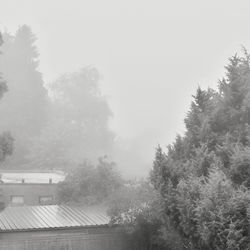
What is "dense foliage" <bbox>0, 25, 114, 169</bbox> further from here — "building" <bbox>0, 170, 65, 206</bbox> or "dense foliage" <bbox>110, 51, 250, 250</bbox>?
"dense foliage" <bbox>110, 51, 250, 250</bbox>

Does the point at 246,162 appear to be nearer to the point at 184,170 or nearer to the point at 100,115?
the point at 184,170

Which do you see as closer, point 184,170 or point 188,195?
point 188,195

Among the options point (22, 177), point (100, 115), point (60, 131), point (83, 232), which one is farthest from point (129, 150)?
point (83, 232)

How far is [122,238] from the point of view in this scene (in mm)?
25812

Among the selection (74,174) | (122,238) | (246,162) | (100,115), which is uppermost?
(100,115)

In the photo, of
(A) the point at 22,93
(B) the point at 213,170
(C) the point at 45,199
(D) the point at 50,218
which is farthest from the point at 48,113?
(B) the point at 213,170

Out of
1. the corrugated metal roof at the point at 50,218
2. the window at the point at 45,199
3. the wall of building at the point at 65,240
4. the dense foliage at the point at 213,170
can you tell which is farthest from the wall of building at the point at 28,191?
the dense foliage at the point at 213,170

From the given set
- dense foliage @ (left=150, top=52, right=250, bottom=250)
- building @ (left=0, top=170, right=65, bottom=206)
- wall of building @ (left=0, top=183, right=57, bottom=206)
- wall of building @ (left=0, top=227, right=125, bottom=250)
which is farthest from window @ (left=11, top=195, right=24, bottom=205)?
dense foliage @ (left=150, top=52, right=250, bottom=250)

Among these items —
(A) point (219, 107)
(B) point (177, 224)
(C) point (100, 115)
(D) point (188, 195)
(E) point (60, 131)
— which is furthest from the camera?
(C) point (100, 115)

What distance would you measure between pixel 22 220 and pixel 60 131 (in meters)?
50.0

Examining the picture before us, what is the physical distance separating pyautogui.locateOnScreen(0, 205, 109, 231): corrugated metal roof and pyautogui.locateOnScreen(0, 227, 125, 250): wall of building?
332 millimetres

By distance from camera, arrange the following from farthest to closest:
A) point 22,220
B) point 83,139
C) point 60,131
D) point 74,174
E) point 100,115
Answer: point 100,115
point 83,139
point 60,131
point 74,174
point 22,220

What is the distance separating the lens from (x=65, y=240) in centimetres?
2386

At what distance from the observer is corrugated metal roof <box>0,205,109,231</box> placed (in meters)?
24.0
